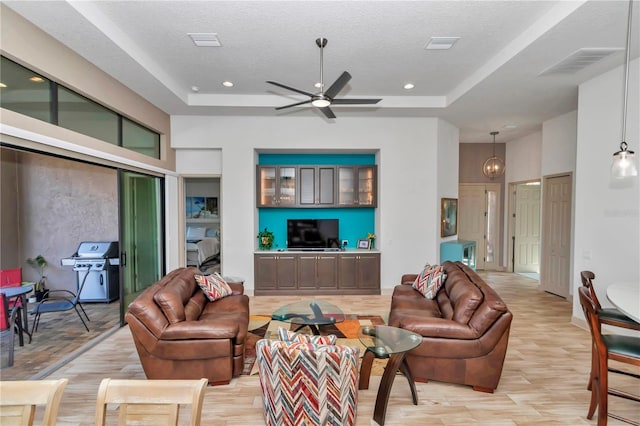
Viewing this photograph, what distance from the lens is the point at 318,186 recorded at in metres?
5.96

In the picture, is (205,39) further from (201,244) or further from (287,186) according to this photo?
(201,244)

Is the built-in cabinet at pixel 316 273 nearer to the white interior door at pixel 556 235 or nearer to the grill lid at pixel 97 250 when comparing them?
the grill lid at pixel 97 250

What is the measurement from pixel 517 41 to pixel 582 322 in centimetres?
380

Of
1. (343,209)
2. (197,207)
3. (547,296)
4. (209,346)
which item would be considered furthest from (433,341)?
(197,207)

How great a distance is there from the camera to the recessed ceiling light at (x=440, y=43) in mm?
3387

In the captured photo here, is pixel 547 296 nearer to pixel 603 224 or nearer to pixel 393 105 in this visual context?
pixel 603 224

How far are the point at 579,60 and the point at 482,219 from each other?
16.2 ft

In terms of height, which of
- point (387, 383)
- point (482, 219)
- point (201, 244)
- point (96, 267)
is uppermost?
point (482, 219)

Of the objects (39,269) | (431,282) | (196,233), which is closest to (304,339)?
(431,282)

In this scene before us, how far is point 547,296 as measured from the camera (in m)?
5.68

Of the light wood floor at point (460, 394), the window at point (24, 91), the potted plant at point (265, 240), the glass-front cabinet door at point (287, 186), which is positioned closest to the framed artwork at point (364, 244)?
the glass-front cabinet door at point (287, 186)

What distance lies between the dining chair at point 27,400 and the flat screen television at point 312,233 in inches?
187

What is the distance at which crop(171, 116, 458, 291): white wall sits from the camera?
5.68 metres

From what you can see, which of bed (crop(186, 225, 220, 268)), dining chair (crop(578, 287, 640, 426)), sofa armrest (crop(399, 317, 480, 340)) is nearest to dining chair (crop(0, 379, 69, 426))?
sofa armrest (crop(399, 317, 480, 340))
